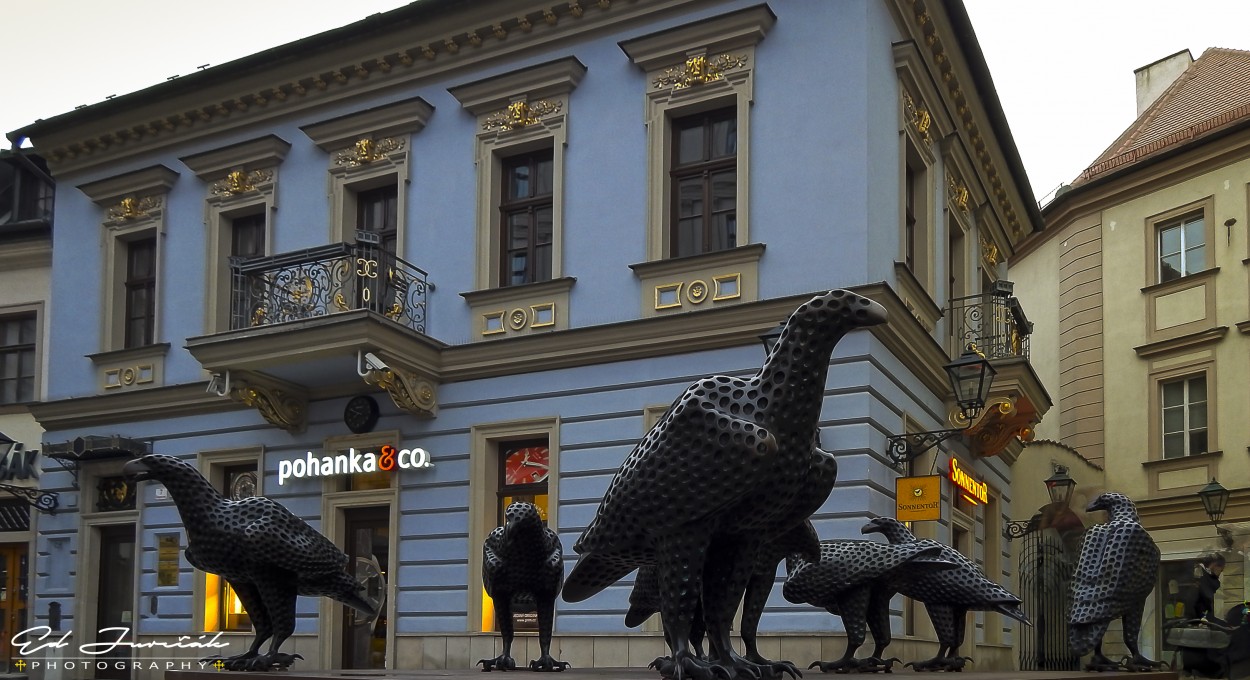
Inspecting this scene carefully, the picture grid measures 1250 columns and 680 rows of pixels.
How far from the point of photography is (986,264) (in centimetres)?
2373

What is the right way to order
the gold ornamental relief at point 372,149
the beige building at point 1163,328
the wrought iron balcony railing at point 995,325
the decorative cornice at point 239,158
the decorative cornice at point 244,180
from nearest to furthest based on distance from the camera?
the gold ornamental relief at point 372,149 < the wrought iron balcony railing at point 995,325 < the decorative cornice at point 239,158 < the decorative cornice at point 244,180 < the beige building at point 1163,328

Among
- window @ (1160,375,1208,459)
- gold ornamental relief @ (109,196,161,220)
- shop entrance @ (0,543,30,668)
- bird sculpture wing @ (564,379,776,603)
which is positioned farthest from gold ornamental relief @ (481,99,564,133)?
window @ (1160,375,1208,459)

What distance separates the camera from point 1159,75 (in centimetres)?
3391

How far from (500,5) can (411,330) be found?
440 cm

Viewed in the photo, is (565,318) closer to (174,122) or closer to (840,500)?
(840,500)

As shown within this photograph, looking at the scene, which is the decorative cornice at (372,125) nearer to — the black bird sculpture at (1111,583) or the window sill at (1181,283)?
the black bird sculpture at (1111,583)

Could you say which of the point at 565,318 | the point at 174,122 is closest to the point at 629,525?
the point at 565,318

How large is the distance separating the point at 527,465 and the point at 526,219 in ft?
10.5

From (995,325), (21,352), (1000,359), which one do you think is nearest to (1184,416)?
(995,325)

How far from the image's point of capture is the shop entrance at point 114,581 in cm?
2081

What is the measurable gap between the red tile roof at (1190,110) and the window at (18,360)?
2149 cm

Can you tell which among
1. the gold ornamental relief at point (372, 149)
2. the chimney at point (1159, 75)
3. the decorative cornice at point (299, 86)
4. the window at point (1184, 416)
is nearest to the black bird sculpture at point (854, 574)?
the decorative cornice at point (299, 86)

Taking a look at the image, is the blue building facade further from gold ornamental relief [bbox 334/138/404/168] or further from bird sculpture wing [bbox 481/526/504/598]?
bird sculpture wing [bbox 481/526/504/598]

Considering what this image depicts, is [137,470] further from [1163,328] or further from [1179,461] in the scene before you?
[1163,328]
